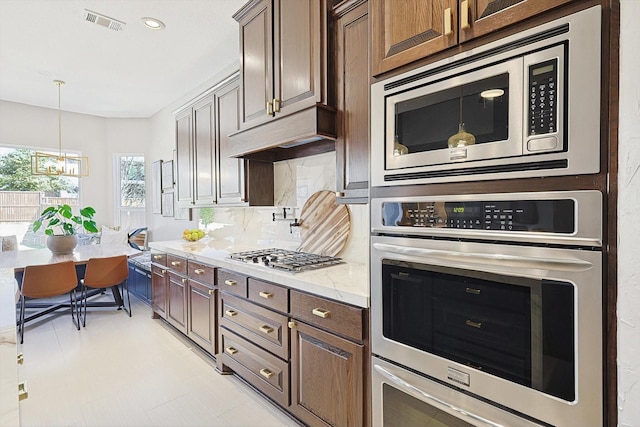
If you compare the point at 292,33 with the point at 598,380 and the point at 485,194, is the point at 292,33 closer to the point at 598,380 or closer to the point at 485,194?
the point at 485,194

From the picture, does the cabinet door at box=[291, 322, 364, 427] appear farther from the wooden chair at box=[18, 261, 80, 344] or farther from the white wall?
the wooden chair at box=[18, 261, 80, 344]

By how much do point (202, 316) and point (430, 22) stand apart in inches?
101

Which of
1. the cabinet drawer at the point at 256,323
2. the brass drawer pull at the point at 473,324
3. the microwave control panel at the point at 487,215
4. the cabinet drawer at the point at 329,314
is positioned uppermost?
the microwave control panel at the point at 487,215

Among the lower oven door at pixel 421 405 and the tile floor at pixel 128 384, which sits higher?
the lower oven door at pixel 421 405

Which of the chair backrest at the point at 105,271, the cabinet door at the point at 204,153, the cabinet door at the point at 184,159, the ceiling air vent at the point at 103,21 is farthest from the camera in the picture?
the chair backrest at the point at 105,271

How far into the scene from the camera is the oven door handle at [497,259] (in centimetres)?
92

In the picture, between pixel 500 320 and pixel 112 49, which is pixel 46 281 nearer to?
pixel 112 49

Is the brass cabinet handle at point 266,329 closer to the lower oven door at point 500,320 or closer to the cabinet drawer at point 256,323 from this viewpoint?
the cabinet drawer at point 256,323

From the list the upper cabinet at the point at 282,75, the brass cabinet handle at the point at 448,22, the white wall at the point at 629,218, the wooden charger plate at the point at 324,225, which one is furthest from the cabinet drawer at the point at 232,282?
the white wall at the point at 629,218

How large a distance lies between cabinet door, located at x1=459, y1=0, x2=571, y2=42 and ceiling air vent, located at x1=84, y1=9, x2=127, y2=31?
115 inches

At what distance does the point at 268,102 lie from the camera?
2.19m

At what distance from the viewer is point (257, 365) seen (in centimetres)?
218

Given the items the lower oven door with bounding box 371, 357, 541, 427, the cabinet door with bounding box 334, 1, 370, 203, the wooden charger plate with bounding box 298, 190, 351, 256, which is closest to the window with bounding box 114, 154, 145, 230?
the wooden charger plate with bounding box 298, 190, 351, 256

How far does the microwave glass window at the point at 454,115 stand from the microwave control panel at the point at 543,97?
0.07 meters
